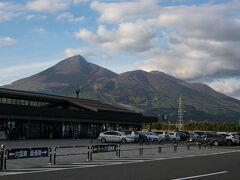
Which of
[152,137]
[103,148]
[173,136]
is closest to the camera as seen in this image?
[103,148]

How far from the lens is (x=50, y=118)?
209 feet

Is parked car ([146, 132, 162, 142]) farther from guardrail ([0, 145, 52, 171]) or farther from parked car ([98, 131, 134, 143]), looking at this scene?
guardrail ([0, 145, 52, 171])

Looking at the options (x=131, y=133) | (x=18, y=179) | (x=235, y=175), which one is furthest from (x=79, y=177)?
(x=131, y=133)

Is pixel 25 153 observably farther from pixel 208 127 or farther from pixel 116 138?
pixel 208 127

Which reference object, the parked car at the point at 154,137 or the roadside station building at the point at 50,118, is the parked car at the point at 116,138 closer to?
the parked car at the point at 154,137

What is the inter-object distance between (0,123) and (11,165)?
1412 inches

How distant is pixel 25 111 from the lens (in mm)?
58719

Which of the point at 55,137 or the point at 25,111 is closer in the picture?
the point at 25,111

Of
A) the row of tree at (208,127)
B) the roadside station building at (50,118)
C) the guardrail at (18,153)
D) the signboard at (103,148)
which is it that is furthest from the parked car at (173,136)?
the row of tree at (208,127)

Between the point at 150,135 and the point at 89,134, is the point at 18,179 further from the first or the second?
the point at 89,134

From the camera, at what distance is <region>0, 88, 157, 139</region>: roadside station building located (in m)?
58.2

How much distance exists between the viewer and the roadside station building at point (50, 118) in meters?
58.2

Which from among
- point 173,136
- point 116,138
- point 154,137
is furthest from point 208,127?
point 116,138

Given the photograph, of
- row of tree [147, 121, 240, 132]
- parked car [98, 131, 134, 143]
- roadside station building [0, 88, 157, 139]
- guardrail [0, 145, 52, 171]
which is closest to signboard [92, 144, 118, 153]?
guardrail [0, 145, 52, 171]
